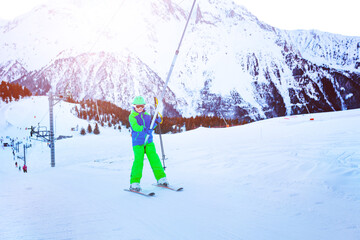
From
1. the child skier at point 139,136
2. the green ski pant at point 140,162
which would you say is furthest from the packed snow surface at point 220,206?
the child skier at point 139,136

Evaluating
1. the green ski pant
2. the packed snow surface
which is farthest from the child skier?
the packed snow surface

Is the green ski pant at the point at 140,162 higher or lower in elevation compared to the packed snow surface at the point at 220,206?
higher

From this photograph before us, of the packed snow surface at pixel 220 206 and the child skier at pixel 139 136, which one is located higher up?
the child skier at pixel 139 136

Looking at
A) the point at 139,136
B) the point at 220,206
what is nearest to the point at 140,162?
the point at 139,136

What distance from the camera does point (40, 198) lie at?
194 inches

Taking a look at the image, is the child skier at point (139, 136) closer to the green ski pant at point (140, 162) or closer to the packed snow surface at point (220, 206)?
the green ski pant at point (140, 162)

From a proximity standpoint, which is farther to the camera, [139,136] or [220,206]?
[139,136]

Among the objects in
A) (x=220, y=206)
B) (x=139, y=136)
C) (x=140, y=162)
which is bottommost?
(x=220, y=206)

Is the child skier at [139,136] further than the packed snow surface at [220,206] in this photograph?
Yes

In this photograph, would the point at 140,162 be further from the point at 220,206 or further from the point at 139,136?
the point at 220,206

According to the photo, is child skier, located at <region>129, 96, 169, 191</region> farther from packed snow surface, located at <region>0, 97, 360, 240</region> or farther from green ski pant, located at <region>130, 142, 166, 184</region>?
packed snow surface, located at <region>0, 97, 360, 240</region>

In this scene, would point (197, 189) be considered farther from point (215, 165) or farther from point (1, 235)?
point (1, 235)

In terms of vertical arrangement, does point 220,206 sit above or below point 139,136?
below

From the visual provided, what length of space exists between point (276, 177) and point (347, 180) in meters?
1.44
